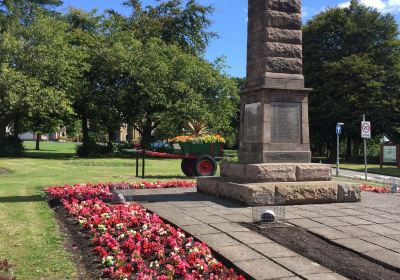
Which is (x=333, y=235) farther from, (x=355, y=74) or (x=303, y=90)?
(x=355, y=74)

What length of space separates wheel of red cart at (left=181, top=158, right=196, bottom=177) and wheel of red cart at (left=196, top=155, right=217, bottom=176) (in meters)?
0.81

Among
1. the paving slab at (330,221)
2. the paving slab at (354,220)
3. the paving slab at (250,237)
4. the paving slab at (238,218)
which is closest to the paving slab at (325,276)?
the paving slab at (250,237)

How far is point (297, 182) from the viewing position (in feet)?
31.7

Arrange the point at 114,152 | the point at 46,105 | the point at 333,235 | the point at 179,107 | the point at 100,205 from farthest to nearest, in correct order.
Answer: the point at 114,152 < the point at 179,107 < the point at 46,105 < the point at 100,205 < the point at 333,235

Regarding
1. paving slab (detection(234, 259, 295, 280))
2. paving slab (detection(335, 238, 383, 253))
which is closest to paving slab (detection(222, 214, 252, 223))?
paving slab (detection(335, 238, 383, 253))

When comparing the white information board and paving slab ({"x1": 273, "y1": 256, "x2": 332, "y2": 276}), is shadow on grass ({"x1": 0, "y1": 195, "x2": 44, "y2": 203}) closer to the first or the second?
paving slab ({"x1": 273, "y1": 256, "x2": 332, "y2": 276})

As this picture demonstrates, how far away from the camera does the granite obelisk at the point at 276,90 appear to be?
997 cm

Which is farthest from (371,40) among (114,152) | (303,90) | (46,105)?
(303,90)

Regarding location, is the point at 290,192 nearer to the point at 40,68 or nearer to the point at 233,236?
the point at 233,236

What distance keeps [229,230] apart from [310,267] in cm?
177

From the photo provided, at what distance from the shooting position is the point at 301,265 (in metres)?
5.32

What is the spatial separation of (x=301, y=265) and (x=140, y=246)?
2.11m

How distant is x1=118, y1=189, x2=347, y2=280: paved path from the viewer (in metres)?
5.12

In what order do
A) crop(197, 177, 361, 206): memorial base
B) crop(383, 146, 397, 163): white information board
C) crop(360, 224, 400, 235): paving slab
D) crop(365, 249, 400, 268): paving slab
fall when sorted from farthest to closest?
crop(383, 146, 397, 163): white information board
crop(197, 177, 361, 206): memorial base
crop(360, 224, 400, 235): paving slab
crop(365, 249, 400, 268): paving slab
